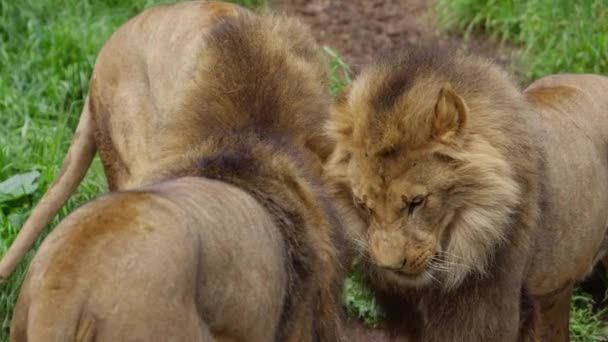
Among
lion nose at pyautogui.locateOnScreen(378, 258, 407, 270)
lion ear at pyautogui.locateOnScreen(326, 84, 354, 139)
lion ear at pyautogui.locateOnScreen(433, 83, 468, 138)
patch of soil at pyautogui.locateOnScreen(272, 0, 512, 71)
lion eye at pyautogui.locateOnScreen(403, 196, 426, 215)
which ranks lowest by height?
patch of soil at pyautogui.locateOnScreen(272, 0, 512, 71)

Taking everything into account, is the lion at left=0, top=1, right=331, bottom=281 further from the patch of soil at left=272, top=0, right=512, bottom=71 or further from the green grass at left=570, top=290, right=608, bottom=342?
the patch of soil at left=272, top=0, right=512, bottom=71

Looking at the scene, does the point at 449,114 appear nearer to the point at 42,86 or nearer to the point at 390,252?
the point at 390,252

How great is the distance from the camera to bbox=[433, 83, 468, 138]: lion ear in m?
4.77

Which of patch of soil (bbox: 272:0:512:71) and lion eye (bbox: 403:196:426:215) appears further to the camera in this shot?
patch of soil (bbox: 272:0:512:71)

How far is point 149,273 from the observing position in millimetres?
3363

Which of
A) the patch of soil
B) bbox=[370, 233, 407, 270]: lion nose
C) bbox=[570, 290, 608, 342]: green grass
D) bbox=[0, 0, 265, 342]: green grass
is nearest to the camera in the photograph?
bbox=[370, 233, 407, 270]: lion nose

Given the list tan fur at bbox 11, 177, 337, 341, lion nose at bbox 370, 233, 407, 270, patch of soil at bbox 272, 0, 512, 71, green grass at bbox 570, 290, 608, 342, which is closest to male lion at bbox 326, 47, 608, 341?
lion nose at bbox 370, 233, 407, 270

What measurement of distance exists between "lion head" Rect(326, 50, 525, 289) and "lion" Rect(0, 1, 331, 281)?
30 cm

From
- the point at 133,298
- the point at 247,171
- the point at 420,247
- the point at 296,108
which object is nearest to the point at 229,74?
the point at 296,108

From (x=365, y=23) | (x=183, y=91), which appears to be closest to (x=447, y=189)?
(x=183, y=91)

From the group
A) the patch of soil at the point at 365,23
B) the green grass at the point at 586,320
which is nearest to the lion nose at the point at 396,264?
the green grass at the point at 586,320

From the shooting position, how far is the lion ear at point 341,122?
5.04 metres

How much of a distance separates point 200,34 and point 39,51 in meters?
2.74

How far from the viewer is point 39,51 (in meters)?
7.96
